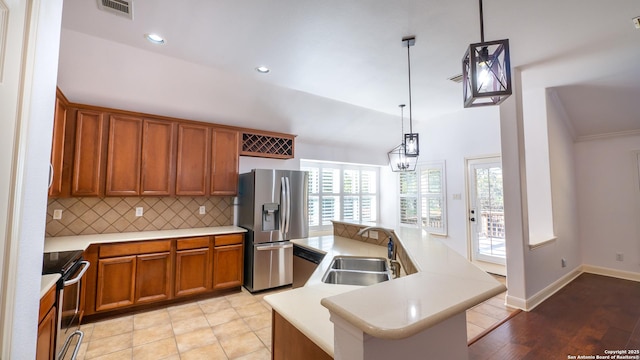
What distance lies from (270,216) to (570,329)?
11.5 ft

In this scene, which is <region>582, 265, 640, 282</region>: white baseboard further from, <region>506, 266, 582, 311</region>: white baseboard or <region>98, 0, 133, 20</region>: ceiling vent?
<region>98, 0, 133, 20</region>: ceiling vent

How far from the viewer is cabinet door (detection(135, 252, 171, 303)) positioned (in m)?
2.97

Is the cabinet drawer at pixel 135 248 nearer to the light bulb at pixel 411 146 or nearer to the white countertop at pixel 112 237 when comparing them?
the white countertop at pixel 112 237

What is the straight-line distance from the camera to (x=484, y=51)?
4.04 ft

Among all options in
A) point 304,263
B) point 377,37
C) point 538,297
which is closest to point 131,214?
point 304,263

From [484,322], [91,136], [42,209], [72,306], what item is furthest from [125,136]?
[484,322]

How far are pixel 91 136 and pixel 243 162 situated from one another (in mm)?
1837

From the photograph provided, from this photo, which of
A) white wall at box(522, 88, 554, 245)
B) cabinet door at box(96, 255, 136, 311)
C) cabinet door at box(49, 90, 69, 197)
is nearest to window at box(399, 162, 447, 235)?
white wall at box(522, 88, 554, 245)

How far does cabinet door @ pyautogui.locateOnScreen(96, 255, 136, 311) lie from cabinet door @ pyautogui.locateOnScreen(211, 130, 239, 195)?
1.28 m

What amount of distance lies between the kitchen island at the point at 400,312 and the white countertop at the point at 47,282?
1.28 meters

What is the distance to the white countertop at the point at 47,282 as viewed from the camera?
4.76 ft

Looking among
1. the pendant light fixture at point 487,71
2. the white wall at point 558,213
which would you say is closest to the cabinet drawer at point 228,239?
the pendant light fixture at point 487,71

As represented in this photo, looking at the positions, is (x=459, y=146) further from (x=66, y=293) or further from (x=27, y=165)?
(x=66, y=293)

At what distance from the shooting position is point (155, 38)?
237 cm
